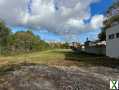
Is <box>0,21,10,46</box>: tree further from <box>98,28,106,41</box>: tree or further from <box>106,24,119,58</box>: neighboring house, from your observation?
<box>106,24,119,58</box>: neighboring house

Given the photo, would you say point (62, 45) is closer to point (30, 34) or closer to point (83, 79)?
point (30, 34)

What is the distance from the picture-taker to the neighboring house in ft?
116

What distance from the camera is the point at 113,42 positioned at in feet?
121

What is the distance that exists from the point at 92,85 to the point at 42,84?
246 centimetres

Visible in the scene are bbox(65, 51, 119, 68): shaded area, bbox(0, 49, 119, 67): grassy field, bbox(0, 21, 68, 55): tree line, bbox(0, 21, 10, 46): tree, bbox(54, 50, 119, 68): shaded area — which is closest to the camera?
bbox(54, 50, 119, 68): shaded area

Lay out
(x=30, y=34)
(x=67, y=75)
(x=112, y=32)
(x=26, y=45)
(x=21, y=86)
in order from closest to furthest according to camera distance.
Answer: (x=21, y=86) < (x=67, y=75) < (x=112, y=32) < (x=26, y=45) < (x=30, y=34)

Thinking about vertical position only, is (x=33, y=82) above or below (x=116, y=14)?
Result: below

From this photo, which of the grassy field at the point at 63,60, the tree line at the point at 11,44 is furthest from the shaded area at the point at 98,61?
the tree line at the point at 11,44

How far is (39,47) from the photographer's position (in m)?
61.8

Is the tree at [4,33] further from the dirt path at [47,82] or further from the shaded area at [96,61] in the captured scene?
the dirt path at [47,82]

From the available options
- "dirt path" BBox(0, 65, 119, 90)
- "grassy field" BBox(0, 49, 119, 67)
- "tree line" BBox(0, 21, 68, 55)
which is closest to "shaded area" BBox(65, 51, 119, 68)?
"grassy field" BBox(0, 49, 119, 67)

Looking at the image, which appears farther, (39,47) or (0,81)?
(39,47)

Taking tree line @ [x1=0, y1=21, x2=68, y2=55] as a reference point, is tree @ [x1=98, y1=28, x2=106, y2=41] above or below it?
above

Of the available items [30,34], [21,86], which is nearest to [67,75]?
[21,86]
